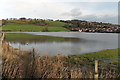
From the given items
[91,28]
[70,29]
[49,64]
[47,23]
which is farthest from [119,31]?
[49,64]

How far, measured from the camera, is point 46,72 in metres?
7.30

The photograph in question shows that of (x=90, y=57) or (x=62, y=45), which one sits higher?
(x=90, y=57)

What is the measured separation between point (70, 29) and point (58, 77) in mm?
96409

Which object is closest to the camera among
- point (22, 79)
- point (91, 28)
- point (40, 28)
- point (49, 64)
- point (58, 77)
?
point (58, 77)

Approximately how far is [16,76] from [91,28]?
108 m

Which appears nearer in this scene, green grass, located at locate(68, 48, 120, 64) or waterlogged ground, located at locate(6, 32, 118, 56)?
green grass, located at locate(68, 48, 120, 64)

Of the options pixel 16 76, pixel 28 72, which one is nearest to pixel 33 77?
pixel 28 72

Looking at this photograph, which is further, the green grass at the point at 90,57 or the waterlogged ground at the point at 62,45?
the waterlogged ground at the point at 62,45

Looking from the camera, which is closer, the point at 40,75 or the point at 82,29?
the point at 40,75

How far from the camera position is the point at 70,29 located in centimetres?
10238

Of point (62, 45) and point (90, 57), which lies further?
point (62, 45)

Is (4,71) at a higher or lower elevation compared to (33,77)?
higher

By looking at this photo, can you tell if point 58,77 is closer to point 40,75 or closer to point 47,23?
point 40,75

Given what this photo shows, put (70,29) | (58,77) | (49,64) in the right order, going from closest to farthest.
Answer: (58,77)
(49,64)
(70,29)
